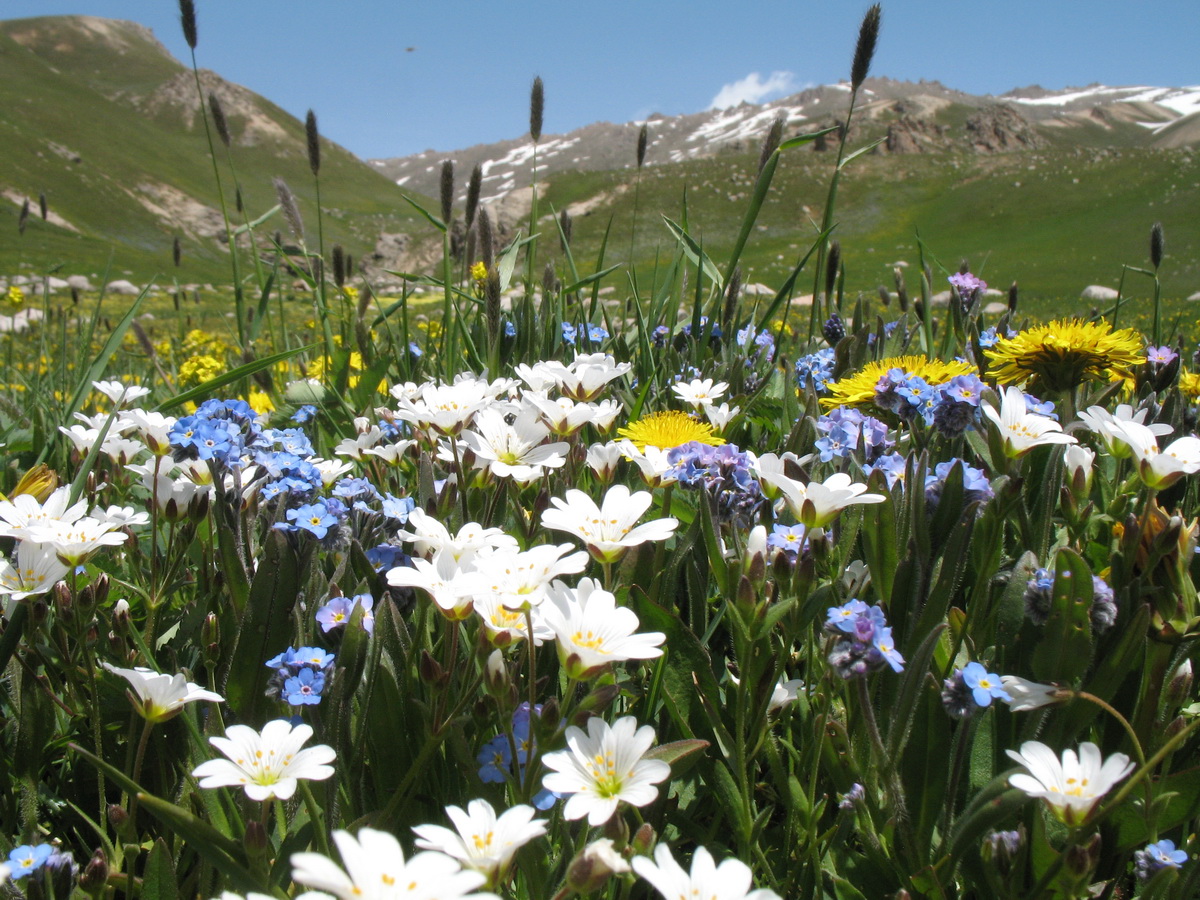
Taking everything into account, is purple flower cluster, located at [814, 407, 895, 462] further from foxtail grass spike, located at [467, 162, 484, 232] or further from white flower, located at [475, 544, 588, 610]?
foxtail grass spike, located at [467, 162, 484, 232]

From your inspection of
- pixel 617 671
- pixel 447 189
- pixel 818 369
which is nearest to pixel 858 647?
pixel 617 671

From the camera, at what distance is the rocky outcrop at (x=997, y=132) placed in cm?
6938

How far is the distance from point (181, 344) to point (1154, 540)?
6108 mm

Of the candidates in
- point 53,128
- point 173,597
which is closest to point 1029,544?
point 173,597

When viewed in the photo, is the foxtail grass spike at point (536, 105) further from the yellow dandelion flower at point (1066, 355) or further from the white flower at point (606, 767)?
the white flower at point (606, 767)

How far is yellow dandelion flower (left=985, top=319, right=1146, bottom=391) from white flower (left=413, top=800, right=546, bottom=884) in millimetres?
1784

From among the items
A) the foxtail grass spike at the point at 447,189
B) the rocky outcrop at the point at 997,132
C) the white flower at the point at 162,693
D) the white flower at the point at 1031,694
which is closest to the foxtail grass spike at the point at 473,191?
the foxtail grass spike at the point at 447,189

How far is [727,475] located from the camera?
63.7 inches

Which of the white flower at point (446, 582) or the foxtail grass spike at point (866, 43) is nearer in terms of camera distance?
the white flower at point (446, 582)

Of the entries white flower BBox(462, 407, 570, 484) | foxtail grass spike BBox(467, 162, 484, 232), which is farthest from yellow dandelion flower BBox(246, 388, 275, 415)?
white flower BBox(462, 407, 570, 484)

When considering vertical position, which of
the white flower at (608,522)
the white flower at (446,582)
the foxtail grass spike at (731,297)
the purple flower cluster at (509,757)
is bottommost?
the purple flower cluster at (509,757)

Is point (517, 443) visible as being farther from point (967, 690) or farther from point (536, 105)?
point (536, 105)

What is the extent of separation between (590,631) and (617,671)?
0.43 meters

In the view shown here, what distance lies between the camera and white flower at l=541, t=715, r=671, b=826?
2.96 ft
